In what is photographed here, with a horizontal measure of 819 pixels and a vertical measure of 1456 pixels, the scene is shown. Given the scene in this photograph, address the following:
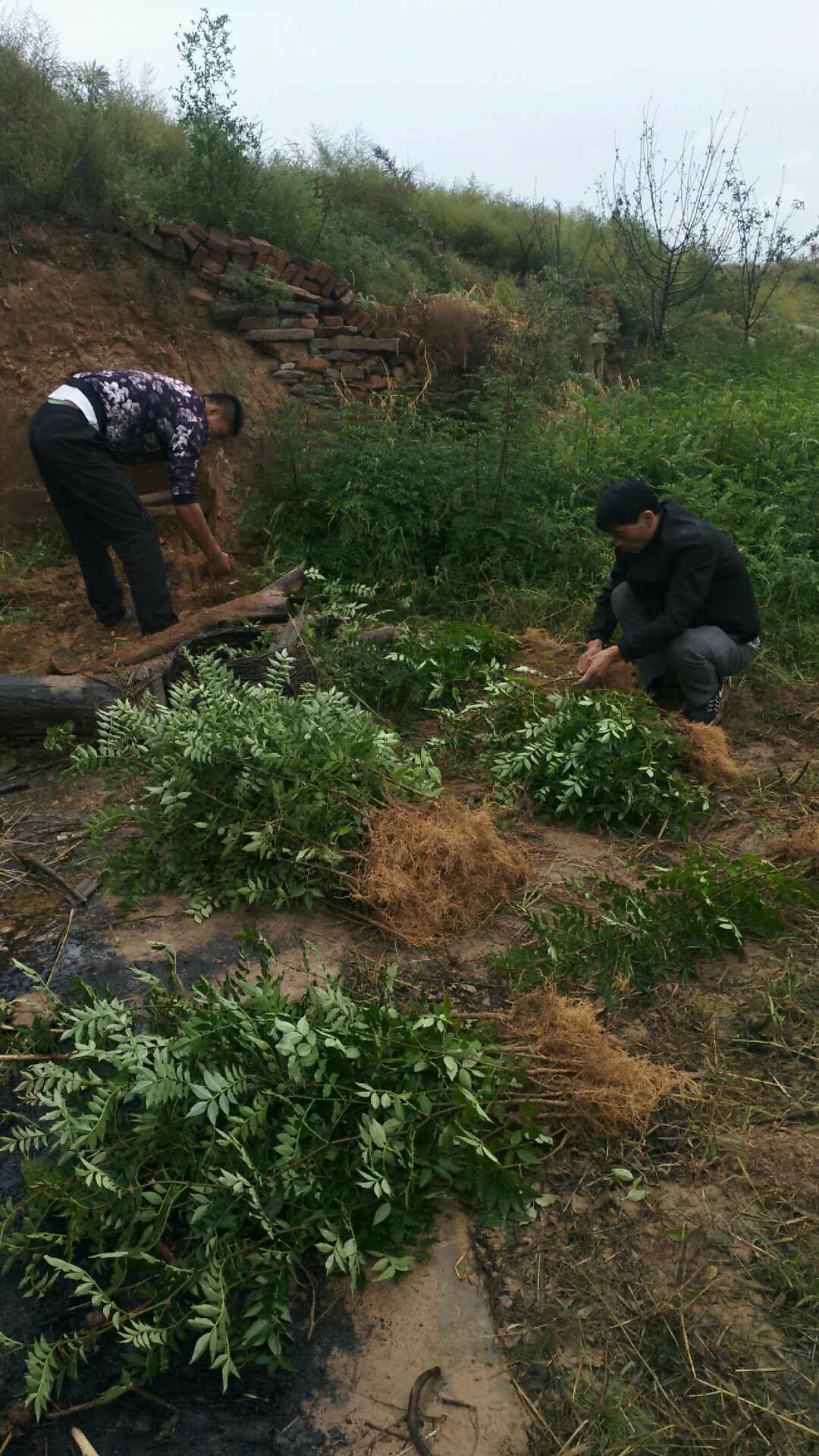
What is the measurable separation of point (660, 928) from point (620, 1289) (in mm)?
1161

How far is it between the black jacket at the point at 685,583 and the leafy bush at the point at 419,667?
0.86 metres

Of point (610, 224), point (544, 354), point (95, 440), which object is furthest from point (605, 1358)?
point (610, 224)

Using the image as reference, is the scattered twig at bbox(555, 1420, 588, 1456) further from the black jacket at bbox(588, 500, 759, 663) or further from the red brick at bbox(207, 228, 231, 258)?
the red brick at bbox(207, 228, 231, 258)

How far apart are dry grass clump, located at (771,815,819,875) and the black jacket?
1.06 metres

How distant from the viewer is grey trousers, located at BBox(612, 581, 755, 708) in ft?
13.9

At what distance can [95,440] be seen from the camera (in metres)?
5.49

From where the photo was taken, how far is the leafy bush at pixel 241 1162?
1.95 meters

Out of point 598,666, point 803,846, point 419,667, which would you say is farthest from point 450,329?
point 803,846

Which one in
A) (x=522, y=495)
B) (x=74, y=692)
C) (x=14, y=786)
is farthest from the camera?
(x=522, y=495)

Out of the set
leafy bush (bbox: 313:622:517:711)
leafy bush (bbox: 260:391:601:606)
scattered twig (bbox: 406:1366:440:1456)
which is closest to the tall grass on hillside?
leafy bush (bbox: 260:391:601:606)

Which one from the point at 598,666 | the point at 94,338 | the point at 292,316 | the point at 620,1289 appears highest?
the point at 292,316

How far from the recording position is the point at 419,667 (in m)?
4.86

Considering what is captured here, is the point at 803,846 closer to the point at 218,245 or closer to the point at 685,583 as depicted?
the point at 685,583

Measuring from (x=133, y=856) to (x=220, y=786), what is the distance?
0.45 metres
